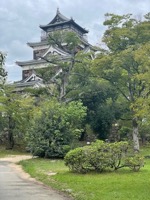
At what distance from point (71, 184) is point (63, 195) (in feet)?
5.18

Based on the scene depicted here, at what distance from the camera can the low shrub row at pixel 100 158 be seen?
14039 mm

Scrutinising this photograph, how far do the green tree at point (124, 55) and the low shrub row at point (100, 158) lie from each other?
8306 mm

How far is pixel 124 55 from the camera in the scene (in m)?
22.9

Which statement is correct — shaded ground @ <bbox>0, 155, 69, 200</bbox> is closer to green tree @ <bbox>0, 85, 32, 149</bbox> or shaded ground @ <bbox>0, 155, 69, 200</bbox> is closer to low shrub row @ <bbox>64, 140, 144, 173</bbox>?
low shrub row @ <bbox>64, 140, 144, 173</bbox>

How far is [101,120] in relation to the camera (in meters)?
31.4

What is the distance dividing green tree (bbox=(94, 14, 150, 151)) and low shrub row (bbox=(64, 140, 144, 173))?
831 centimetres

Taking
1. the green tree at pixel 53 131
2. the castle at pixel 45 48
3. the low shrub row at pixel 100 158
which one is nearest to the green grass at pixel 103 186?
the low shrub row at pixel 100 158

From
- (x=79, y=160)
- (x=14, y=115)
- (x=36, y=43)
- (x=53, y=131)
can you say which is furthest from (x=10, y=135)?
(x=79, y=160)

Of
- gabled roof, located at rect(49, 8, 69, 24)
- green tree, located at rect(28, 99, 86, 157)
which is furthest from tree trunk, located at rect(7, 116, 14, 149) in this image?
gabled roof, located at rect(49, 8, 69, 24)

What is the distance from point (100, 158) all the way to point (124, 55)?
1068 centimetres

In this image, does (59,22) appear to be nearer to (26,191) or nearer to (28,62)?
(28,62)

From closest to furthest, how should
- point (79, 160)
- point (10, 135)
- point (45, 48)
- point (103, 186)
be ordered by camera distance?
1. point (103, 186)
2. point (79, 160)
3. point (10, 135)
4. point (45, 48)

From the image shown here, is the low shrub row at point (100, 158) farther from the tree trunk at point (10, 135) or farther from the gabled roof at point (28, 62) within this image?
the gabled roof at point (28, 62)

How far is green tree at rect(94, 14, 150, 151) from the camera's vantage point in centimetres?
2325
